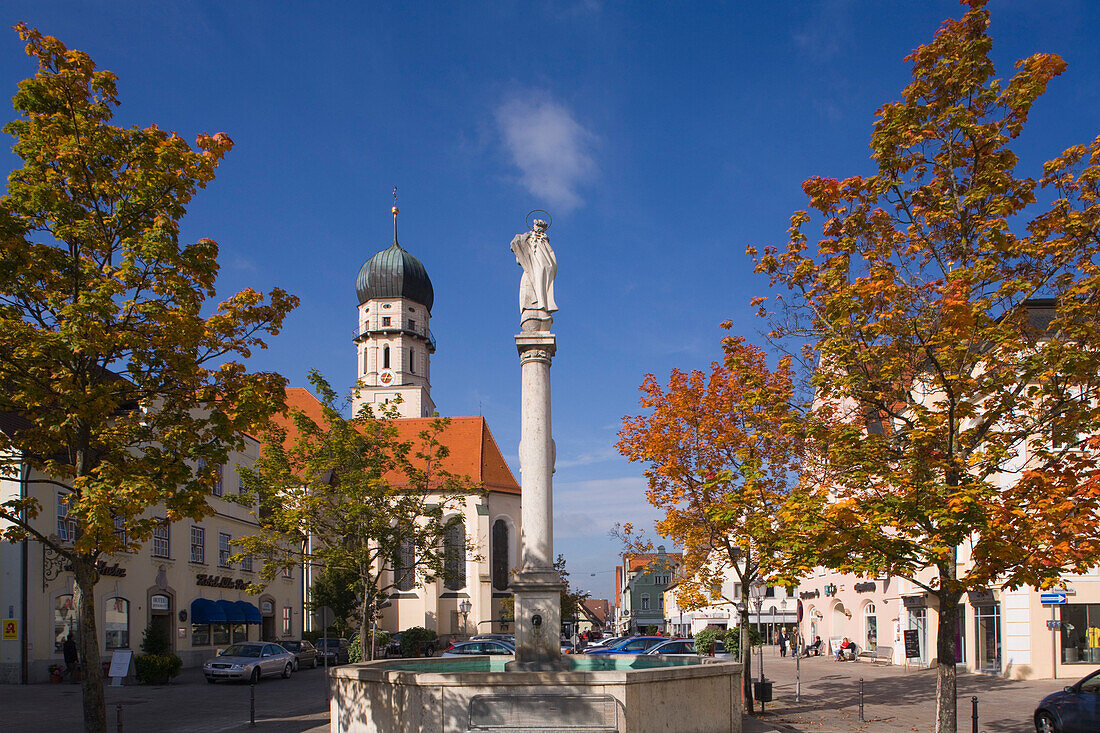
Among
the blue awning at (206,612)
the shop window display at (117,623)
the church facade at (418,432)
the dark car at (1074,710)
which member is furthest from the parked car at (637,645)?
the church facade at (418,432)

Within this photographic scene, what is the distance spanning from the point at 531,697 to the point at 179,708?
547 inches

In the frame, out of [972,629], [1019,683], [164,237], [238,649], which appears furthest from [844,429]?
[238,649]

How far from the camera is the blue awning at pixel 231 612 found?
39375 millimetres

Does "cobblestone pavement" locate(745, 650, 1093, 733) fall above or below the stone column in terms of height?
below

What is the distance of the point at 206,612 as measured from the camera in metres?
38.2

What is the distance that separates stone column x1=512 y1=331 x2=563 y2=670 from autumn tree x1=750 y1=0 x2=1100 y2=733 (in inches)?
167

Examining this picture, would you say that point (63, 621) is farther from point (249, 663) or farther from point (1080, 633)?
point (1080, 633)

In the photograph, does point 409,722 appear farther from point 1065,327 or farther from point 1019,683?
point 1019,683

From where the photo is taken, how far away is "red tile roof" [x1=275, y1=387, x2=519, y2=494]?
66812 millimetres

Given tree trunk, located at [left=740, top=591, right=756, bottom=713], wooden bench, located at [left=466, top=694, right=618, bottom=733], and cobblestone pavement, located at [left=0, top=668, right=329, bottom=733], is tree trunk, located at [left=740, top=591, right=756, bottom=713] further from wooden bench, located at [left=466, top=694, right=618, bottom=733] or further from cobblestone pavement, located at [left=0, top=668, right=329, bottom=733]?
cobblestone pavement, located at [left=0, top=668, right=329, bottom=733]

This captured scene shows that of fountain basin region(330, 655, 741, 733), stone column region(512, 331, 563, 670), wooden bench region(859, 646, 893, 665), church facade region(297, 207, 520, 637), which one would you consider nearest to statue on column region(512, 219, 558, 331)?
stone column region(512, 331, 563, 670)

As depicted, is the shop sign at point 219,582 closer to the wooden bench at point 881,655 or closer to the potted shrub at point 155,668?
the potted shrub at point 155,668

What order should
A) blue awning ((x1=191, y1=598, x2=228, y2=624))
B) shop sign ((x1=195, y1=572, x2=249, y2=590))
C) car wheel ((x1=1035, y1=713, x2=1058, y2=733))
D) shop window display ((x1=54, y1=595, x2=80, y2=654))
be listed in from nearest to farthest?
car wheel ((x1=1035, y1=713, x2=1058, y2=733)) < shop window display ((x1=54, y1=595, x2=80, y2=654)) < blue awning ((x1=191, y1=598, x2=228, y2=624)) < shop sign ((x1=195, y1=572, x2=249, y2=590))

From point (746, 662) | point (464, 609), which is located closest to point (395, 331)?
point (464, 609)
